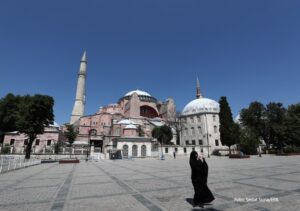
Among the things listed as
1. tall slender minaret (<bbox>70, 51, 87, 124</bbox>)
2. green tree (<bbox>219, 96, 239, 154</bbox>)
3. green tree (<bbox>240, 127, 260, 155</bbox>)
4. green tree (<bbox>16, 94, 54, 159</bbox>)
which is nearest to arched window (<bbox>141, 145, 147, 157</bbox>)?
green tree (<bbox>219, 96, 239, 154</bbox>)

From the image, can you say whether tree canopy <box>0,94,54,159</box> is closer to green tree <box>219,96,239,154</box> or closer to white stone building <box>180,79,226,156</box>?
green tree <box>219,96,239,154</box>

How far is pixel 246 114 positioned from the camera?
45.8 meters

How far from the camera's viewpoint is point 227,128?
39750mm

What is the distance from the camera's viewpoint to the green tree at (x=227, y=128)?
128ft

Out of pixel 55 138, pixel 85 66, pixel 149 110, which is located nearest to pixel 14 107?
pixel 55 138

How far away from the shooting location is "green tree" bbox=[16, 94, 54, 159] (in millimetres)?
27453

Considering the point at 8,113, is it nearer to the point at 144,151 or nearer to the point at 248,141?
the point at 144,151

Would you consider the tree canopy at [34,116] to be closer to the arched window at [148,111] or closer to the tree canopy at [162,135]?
the tree canopy at [162,135]

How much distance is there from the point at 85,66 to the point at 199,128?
40904 mm

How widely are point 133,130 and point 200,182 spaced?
3972 centimetres

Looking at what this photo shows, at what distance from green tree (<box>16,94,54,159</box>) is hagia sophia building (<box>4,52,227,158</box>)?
11.6 meters

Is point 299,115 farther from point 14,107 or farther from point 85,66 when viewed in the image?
point 14,107

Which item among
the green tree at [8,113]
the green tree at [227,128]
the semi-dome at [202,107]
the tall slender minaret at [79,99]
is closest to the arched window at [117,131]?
the tall slender minaret at [79,99]

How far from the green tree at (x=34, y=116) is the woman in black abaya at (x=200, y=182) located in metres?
28.6
